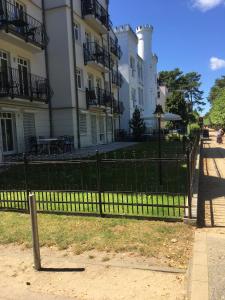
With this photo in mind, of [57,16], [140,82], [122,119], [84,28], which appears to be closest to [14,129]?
[57,16]

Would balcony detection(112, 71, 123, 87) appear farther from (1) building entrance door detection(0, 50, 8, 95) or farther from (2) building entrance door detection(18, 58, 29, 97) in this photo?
(1) building entrance door detection(0, 50, 8, 95)

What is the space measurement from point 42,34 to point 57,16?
2.10m

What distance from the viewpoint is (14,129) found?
726 inches

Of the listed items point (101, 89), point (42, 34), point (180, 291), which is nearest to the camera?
point (180, 291)

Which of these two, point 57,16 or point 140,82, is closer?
point 57,16

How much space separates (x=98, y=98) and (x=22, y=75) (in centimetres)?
858

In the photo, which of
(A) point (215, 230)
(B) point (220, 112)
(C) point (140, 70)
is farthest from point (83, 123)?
(B) point (220, 112)

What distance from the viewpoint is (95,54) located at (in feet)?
85.4

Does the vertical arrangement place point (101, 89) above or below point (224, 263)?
above

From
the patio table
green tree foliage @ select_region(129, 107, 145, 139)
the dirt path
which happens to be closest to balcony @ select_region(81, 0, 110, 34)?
green tree foliage @ select_region(129, 107, 145, 139)

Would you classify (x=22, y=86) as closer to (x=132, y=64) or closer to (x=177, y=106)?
(x=132, y=64)

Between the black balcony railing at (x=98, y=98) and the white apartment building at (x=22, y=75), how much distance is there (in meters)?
4.12

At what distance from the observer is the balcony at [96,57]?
24922mm

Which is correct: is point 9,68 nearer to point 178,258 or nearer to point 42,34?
point 42,34
